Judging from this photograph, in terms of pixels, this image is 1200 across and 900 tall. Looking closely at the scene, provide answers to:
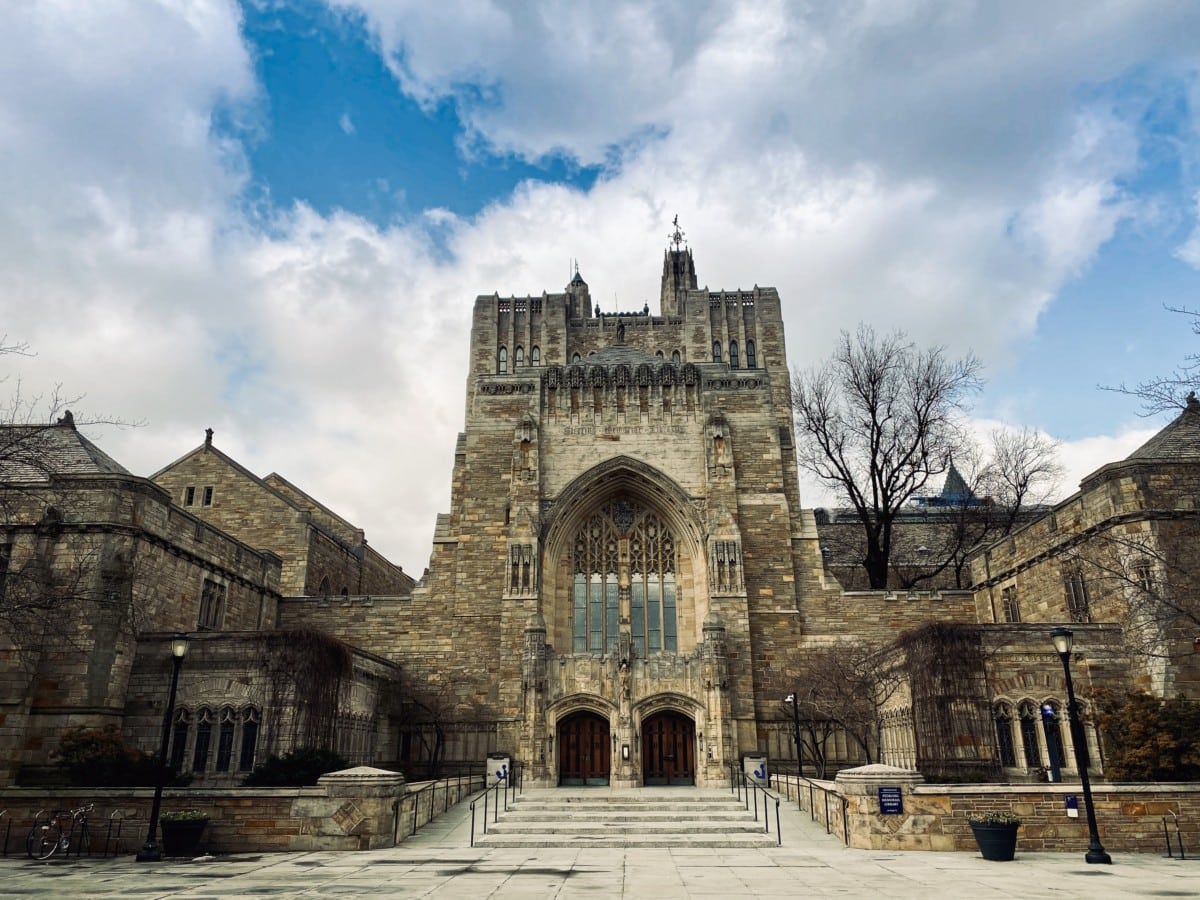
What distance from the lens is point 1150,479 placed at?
20.1m

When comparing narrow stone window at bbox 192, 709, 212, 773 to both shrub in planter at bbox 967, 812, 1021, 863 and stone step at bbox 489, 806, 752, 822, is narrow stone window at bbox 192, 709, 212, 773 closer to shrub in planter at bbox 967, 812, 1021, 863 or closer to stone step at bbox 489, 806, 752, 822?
stone step at bbox 489, 806, 752, 822

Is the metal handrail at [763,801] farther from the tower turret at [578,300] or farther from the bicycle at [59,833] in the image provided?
the tower turret at [578,300]

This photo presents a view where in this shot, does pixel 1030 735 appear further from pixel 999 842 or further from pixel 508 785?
pixel 508 785

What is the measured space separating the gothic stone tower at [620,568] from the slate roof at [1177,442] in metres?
10.5

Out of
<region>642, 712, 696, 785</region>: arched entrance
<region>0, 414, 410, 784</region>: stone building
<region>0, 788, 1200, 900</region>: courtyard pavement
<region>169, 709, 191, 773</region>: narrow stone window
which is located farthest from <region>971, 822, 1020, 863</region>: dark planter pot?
<region>169, 709, 191, 773</region>: narrow stone window

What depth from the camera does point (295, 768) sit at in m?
18.0

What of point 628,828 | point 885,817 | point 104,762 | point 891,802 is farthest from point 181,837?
point 891,802

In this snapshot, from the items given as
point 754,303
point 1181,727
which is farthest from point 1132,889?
point 754,303

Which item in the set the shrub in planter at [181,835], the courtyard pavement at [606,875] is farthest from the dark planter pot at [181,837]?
the courtyard pavement at [606,875]

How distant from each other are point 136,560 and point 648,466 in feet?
51.0

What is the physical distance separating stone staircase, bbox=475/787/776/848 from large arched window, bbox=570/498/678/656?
22.3ft

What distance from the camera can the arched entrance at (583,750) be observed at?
25.0 m

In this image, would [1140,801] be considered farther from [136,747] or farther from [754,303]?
[754,303]

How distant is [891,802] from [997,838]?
1793 millimetres
